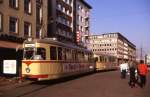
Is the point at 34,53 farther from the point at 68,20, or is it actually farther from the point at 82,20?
the point at 82,20

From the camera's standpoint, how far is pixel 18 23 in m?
33.3

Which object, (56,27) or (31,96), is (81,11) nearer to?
(56,27)

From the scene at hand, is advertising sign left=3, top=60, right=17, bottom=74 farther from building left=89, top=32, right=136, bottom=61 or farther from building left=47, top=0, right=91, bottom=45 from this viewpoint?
building left=89, top=32, right=136, bottom=61

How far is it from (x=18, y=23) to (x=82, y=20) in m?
Answer: 38.4

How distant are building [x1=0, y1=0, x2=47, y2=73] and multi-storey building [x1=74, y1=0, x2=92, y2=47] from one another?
24540 mm

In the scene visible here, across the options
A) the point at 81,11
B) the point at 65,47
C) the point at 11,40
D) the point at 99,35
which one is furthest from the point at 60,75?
the point at 99,35

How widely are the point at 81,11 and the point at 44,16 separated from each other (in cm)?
3080

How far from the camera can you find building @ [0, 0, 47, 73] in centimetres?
3016

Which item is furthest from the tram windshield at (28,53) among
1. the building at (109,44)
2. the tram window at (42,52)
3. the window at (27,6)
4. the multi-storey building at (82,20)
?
the building at (109,44)

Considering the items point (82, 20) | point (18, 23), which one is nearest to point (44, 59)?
point (18, 23)

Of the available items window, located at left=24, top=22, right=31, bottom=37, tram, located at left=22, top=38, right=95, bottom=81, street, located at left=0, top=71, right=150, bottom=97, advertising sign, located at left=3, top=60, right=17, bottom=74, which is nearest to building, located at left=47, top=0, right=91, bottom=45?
window, located at left=24, top=22, right=31, bottom=37

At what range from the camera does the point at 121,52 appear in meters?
134

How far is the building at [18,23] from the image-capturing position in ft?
98.9

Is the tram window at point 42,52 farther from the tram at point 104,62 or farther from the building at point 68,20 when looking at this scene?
the building at point 68,20
